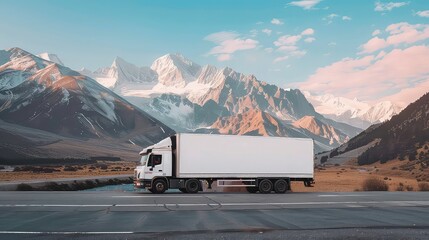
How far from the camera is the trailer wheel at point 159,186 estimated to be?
34.9 m

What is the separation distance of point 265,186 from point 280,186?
1.26 meters

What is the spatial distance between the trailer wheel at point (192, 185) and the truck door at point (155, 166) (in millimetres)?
2028

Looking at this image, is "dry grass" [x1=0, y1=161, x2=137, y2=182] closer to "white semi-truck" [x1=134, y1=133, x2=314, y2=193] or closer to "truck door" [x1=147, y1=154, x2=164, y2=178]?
"truck door" [x1=147, y1=154, x2=164, y2=178]

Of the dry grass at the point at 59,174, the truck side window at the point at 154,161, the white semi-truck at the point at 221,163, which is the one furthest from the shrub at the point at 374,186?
the dry grass at the point at 59,174

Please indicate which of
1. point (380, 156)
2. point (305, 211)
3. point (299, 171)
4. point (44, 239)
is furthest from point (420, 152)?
point (44, 239)

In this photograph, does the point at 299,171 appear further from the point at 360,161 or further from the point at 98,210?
the point at 360,161

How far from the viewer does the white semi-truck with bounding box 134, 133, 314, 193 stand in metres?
35.0

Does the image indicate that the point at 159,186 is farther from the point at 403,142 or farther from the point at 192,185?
the point at 403,142

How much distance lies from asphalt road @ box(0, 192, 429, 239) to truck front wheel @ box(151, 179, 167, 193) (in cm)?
814

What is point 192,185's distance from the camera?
3528 cm

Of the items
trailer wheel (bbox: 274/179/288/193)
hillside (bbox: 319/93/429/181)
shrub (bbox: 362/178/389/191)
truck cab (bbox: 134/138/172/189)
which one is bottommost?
shrub (bbox: 362/178/389/191)

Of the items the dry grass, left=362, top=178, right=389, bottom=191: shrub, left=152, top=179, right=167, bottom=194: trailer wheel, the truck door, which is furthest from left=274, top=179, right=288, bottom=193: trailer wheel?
the dry grass

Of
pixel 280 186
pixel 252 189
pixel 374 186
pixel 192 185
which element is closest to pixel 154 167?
pixel 192 185

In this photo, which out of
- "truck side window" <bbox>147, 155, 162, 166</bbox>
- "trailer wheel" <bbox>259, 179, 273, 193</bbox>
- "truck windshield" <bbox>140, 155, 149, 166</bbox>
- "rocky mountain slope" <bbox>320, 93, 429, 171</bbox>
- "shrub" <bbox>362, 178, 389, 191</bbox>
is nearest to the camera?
"truck side window" <bbox>147, 155, 162, 166</bbox>
